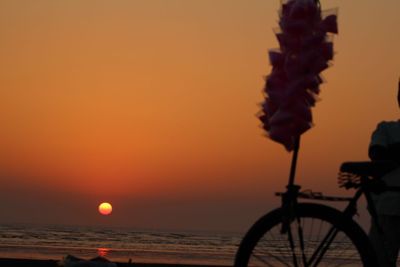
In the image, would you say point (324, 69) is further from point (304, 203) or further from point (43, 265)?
point (43, 265)

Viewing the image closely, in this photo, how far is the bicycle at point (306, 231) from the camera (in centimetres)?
431

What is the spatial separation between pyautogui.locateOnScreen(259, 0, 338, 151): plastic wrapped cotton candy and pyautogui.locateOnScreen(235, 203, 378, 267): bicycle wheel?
1.73 ft

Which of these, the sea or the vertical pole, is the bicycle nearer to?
the vertical pole

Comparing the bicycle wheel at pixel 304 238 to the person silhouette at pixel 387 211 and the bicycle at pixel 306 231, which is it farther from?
the person silhouette at pixel 387 211

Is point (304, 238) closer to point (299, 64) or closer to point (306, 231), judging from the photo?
point (306, 231)

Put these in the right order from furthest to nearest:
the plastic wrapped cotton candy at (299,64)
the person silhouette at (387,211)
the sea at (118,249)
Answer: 1. the sea at (118,249)
2. the person silhouette at (387,211)
3. the plastic wrapped cotton candy at (299,64)

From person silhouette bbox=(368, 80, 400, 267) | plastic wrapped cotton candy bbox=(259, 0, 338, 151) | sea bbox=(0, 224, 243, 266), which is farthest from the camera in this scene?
sea bbox=(0, 224, 243, 266)

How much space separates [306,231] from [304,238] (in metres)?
0.05

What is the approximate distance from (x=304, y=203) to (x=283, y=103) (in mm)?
700

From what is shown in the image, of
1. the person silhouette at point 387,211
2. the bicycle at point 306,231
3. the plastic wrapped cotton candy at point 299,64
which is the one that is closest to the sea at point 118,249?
the person silhouette at point 387,211

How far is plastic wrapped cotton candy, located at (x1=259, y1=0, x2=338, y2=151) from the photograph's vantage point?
4203mm

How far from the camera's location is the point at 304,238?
4.36 meters

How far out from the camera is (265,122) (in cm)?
442

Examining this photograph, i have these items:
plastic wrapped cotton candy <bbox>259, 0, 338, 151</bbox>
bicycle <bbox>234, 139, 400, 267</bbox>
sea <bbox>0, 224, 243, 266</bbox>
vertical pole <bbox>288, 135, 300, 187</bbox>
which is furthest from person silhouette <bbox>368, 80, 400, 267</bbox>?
sea <bbox>0, 224, 243, 266</bbox>
